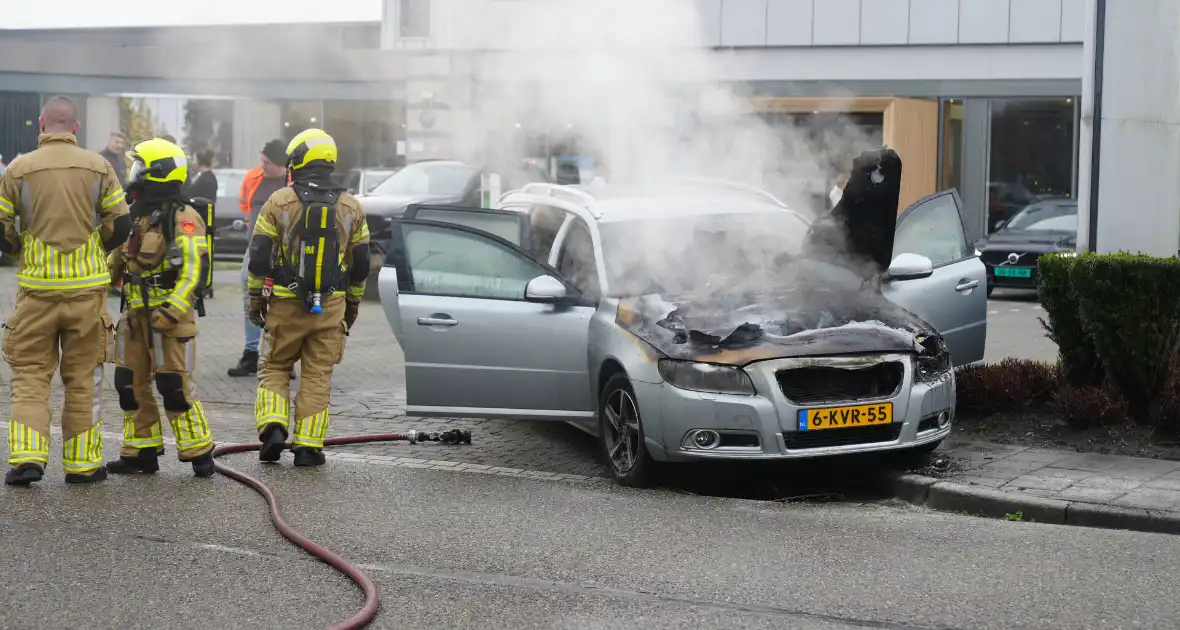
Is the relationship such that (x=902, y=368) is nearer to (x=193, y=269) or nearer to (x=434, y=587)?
(x=434, y=587)

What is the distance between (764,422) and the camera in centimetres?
686

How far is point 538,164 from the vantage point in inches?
520

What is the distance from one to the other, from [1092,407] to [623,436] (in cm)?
284

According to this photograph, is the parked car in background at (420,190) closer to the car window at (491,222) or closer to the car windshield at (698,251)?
the car window at (491,222)

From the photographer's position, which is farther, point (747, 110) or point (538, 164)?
point (538, 164)

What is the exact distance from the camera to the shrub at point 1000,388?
870cm

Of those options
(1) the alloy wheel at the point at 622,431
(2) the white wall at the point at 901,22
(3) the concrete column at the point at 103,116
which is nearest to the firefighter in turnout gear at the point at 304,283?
(1) the alloy wheel at the point at 622,431

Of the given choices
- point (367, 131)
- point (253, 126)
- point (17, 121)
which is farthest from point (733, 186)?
point (17, 121)

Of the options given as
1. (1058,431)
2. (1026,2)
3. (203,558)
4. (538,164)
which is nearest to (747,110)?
(538,164)

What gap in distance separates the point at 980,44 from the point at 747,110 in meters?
15.5

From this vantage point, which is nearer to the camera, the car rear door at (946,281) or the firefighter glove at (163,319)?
the firefighter glove at (163,319)

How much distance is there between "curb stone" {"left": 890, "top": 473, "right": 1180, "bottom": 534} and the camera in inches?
253

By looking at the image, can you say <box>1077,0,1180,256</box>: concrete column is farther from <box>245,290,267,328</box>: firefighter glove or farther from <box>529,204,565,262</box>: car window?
<box>245,290,267,328</box>: firefighter glove

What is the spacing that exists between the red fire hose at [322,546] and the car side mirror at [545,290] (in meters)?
1.26
